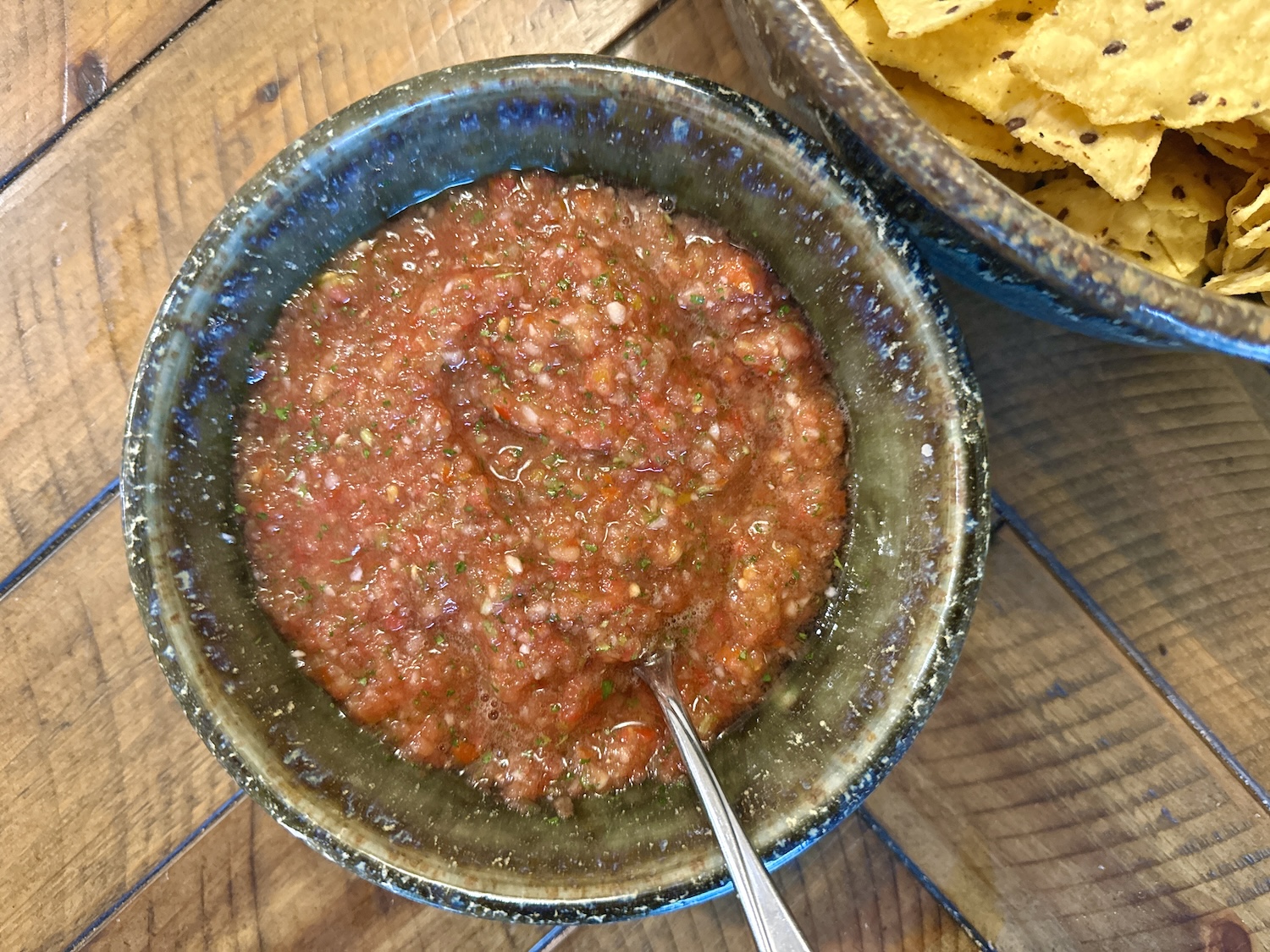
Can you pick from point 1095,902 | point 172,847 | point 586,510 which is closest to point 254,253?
point 586,510

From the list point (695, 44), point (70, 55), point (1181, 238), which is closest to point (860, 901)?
point (1181, 238)

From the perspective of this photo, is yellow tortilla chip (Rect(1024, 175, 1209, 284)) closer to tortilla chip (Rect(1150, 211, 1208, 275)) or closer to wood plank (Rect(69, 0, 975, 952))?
tortilla chip (Rect(1150, 211, 1208, 275))

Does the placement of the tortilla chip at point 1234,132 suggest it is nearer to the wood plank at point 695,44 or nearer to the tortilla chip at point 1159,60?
the tortilla chip at point 1159,60

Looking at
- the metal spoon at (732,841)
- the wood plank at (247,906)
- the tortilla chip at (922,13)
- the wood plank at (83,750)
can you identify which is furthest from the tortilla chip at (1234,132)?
the wood plank at (83,750)

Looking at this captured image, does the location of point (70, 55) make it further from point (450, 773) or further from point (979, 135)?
point (979, 135)

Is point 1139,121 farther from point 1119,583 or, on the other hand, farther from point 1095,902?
point 1095,902

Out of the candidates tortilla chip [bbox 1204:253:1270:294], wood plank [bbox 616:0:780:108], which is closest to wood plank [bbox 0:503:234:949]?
wood plank [bbox 616:0:780:108]
